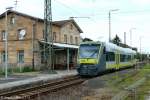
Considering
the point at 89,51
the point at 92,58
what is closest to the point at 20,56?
the point at 89,51

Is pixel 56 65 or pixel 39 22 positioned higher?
pixel 39 22

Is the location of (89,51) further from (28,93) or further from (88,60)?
(28,93)

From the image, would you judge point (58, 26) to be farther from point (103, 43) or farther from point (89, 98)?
point (89, 98)

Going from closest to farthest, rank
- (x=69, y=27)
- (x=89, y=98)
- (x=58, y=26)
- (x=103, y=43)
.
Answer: (x=89, y=98), (x=103, y=43), (x=58, y=26), (x=69, y=27)

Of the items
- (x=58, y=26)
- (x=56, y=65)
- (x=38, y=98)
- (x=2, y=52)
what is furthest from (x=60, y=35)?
(x=38, y=98)

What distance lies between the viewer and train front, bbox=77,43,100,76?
32031 mm

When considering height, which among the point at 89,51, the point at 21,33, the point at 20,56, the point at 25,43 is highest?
the point at 21,33

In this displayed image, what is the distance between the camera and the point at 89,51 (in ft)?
108

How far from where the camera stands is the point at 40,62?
171 feet

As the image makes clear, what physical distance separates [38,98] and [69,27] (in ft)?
153

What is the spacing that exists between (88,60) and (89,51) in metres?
0.88

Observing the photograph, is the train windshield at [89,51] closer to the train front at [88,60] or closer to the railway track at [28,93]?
the train front at [88,60]

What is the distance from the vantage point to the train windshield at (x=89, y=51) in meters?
32.5

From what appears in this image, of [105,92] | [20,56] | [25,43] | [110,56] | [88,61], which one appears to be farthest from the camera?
[20,56]
